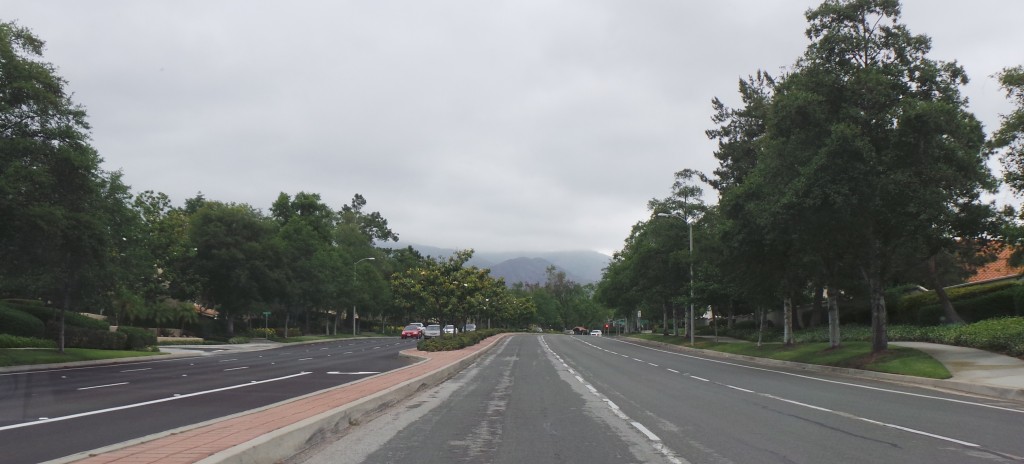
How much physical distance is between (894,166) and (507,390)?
16.6m

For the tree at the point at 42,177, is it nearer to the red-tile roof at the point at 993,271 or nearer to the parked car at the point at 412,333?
the parked car at the point at 412,333

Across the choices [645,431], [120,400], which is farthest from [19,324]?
[645,431]

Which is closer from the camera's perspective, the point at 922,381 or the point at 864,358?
the point at 922,381

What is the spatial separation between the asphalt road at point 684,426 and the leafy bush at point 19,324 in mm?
28563

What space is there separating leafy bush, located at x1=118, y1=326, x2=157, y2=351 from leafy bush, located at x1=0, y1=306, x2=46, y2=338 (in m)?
3.99

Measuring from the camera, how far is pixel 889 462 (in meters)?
8.00

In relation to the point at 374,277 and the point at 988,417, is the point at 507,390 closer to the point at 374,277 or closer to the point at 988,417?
the point at 988,417

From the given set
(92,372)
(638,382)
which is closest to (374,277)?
(92,372)

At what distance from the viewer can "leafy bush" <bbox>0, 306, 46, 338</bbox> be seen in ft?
114

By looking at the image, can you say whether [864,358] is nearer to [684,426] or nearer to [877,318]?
[877,318]

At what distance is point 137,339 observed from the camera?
38.3 metres

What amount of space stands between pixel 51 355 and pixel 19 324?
8660mm

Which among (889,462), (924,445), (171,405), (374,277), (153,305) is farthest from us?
(374,277)

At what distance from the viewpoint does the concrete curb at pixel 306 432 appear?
7011 mm
